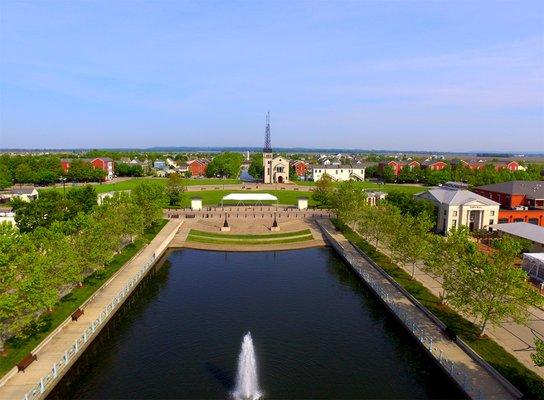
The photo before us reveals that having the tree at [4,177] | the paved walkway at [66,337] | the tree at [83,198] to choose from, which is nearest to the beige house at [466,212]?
the paved walkway at [66,337]

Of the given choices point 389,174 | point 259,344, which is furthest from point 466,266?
point 389,174

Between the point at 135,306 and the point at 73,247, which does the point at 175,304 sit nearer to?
the point at 135,306

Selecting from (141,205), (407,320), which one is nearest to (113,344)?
(407,320)

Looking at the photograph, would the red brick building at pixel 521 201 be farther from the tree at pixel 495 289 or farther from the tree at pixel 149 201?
the tree at pixel 149 201

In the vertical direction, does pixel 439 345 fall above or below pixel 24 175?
below

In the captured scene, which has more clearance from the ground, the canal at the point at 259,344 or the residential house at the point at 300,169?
the residential house at the point at 300,169

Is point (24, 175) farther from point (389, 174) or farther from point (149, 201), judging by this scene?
point (389, 174)
